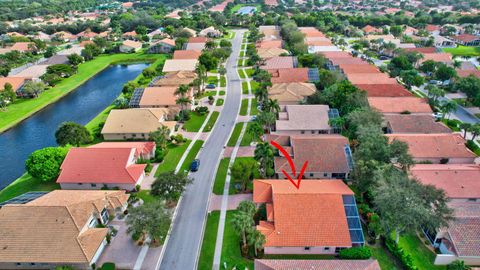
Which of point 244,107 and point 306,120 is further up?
point 306,120

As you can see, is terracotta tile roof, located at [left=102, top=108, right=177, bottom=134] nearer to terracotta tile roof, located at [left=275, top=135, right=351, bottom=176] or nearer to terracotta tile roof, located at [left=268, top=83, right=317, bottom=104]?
terracotta tile roof, located at [left=268, top=83, right=317, bottom=104]

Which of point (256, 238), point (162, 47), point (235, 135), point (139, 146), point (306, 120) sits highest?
point (256, 238)

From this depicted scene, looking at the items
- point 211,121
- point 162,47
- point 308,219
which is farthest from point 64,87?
point 308,219

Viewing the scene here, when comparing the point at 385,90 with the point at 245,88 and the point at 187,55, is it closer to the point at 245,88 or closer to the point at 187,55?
the point at 245,88

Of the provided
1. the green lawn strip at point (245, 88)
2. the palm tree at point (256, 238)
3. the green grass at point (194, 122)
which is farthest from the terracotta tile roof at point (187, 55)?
the palm tree at point (256, 238)

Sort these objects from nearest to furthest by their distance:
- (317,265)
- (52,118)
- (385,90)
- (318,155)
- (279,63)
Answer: (317,265) < (318,155) < (385,90) < (52,118) < (279,63)

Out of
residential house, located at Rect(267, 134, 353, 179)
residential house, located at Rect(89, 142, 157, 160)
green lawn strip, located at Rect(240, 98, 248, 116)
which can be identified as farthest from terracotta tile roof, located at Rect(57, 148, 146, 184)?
green lawn strip, located at Rect(240, 98, 248, 116)
